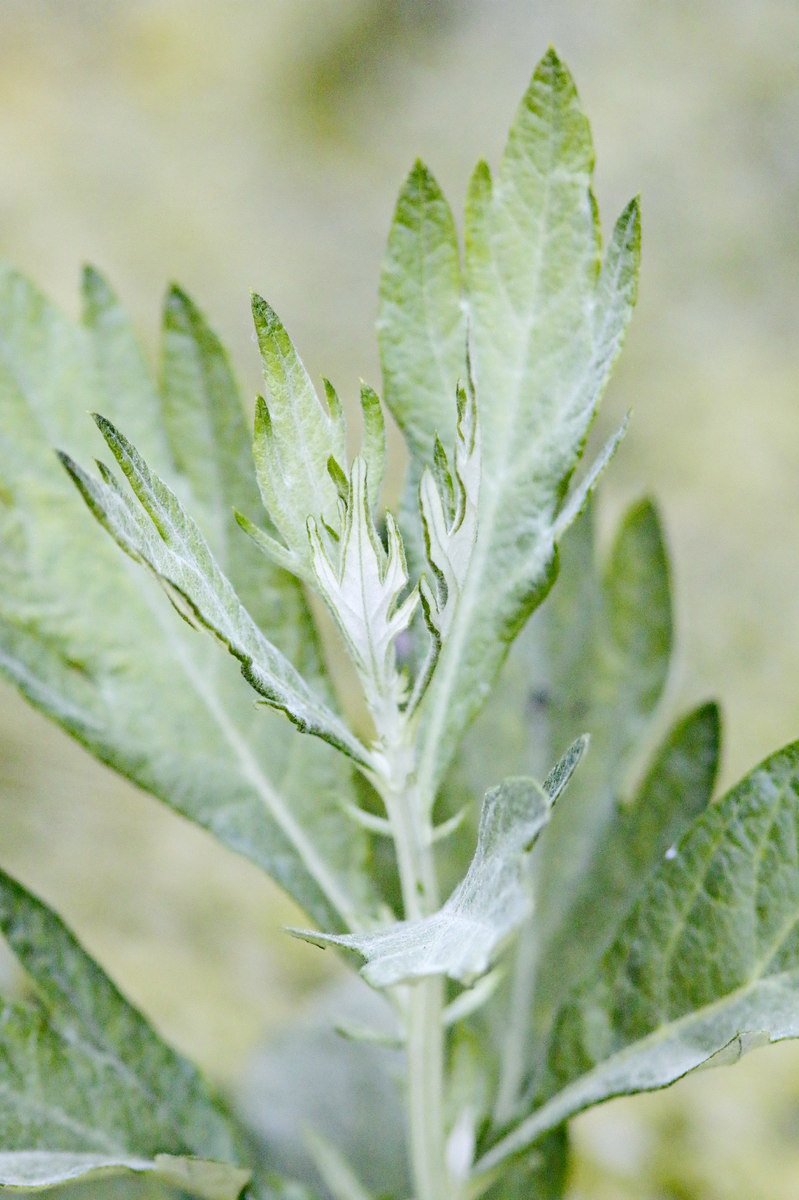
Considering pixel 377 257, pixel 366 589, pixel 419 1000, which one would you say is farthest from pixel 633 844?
pixel 377 257

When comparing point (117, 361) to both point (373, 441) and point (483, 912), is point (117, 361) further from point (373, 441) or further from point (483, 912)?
point (483, 912)

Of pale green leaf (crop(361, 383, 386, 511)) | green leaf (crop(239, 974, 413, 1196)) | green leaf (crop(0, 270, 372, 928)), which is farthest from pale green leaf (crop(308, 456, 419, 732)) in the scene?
green leaf (crop(239, 974, 413, 1196))

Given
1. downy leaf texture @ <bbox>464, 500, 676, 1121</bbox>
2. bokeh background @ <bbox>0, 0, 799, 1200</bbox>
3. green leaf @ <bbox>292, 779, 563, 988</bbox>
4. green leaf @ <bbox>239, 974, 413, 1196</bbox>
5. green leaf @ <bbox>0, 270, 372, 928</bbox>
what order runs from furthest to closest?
bokeh background @ <bbox>0, 0, 799, 1200</bbox> < green leaf @ <bbox>239, 974, 413, 1196</bbox> < downy leaf texture @ <bbox>464, 500, 676, 1121</bbox> < green leaf @ <bbox>0, 270, 372, 928</bbox> < green leaf @ <bbox>292, 779, 563, 988</bbox>

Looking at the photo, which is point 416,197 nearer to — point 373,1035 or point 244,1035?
point 373,1035

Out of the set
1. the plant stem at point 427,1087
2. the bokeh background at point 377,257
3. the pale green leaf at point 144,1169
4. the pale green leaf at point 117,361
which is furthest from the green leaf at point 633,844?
the bokeh background at point 377,257

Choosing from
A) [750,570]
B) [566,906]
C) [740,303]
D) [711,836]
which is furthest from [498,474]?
[740,303]

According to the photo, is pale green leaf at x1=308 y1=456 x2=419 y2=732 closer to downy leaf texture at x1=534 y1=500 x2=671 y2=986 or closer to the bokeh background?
downy leaf texture at x1=534 y1=500 x2=671 y2=986
